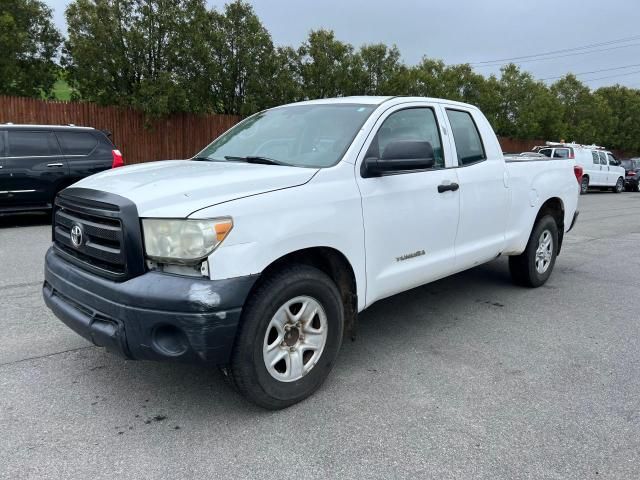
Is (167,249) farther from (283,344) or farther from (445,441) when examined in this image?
(445,441)

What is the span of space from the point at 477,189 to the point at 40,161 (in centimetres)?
836

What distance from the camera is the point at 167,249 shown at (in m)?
2.75

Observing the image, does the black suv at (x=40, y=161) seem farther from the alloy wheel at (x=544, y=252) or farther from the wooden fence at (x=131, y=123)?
the alloy wheel at (x=544, y=252)

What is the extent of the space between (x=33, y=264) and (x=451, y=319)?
16.6ft

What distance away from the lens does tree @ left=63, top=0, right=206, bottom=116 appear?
1513 cm

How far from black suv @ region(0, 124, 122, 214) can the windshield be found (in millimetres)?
6632

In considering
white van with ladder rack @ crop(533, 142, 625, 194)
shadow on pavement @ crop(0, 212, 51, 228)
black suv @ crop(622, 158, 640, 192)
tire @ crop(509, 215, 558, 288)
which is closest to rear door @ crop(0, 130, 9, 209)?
shadow on pavement @ crop(0, 212, 51, 228)

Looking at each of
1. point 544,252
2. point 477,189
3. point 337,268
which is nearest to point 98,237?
point 337,268

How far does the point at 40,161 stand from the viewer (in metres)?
9.77

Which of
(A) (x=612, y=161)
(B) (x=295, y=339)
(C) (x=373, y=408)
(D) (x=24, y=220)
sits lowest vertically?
(C) (x=373, y=408)

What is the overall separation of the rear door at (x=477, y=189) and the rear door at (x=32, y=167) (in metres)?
7.98

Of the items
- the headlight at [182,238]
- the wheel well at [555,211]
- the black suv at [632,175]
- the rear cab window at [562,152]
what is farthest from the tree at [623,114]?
the headlight at [182,238]

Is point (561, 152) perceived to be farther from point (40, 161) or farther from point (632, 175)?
point (40, 161)

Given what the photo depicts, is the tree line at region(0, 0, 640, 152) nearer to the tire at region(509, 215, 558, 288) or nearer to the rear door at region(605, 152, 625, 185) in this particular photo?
the rear door at region(605, 152, 625, 185)
